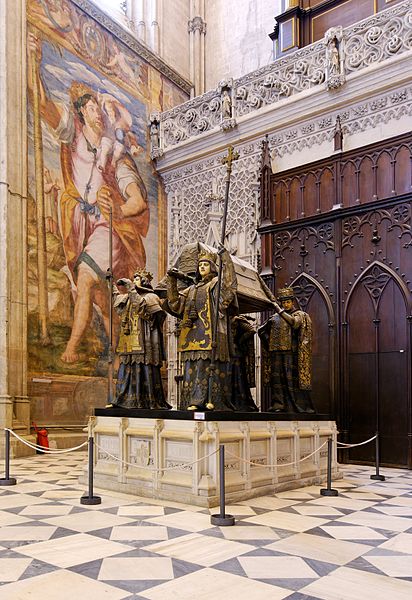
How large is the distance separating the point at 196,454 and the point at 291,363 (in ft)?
10.6

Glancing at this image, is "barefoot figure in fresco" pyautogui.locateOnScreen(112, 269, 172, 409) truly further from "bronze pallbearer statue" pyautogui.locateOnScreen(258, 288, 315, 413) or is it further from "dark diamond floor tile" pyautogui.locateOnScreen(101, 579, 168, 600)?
"dark diamond floor tile" pyautogui.locateOnScreen(101, 579, 168, 600)

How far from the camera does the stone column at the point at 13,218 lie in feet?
37.1

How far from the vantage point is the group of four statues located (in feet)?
25.1

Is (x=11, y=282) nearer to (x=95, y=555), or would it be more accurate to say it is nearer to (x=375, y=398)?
(x=375, y=398)

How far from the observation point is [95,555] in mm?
4523

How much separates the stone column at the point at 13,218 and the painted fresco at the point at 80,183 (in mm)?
286

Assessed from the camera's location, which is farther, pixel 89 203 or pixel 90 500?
pixel 89 203

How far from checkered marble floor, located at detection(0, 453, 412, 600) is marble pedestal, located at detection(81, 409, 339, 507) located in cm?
24

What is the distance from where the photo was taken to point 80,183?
13.6 meters

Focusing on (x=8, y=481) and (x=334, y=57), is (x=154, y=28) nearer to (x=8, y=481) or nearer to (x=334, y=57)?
(x=334, y=57)

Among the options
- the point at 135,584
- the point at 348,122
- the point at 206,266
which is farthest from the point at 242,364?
the point at 348,122

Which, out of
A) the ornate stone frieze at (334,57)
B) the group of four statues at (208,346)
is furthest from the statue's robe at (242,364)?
the ornate stone frieze at (334,57)

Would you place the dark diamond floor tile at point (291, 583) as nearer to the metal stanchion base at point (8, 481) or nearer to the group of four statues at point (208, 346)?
the group of four statues at point (208, 346)

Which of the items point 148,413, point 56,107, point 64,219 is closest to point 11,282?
point 64,219
